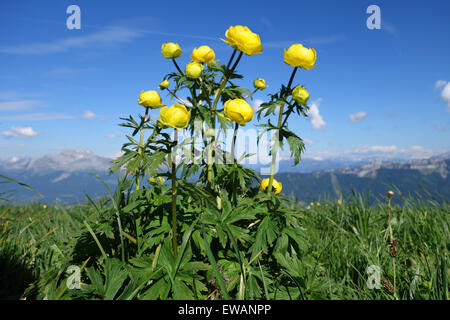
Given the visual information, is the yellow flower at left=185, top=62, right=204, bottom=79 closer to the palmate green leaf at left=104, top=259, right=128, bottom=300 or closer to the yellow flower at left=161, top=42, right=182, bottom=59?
the yellow flower at left=161, top=42, right=182, bottom=59

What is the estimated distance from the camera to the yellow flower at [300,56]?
166 centimetres

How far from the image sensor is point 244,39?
1591 mm

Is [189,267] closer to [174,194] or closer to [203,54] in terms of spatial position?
[174,194]

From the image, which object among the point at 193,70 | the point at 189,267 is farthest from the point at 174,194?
the point at 193,70

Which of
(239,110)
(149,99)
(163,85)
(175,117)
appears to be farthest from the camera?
(163,85)

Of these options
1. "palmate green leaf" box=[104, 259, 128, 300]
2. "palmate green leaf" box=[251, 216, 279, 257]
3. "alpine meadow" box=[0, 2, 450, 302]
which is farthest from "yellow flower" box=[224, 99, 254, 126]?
"palmate green leaf" box=[104, 259, 128, 300]

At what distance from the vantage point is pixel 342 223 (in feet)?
10.2

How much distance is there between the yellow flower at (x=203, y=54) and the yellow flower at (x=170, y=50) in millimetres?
108

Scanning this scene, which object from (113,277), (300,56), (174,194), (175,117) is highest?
(300,56)

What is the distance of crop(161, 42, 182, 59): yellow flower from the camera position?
66.3 inches

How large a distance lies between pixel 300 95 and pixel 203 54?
0.66 m

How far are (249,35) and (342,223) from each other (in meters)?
2.40
